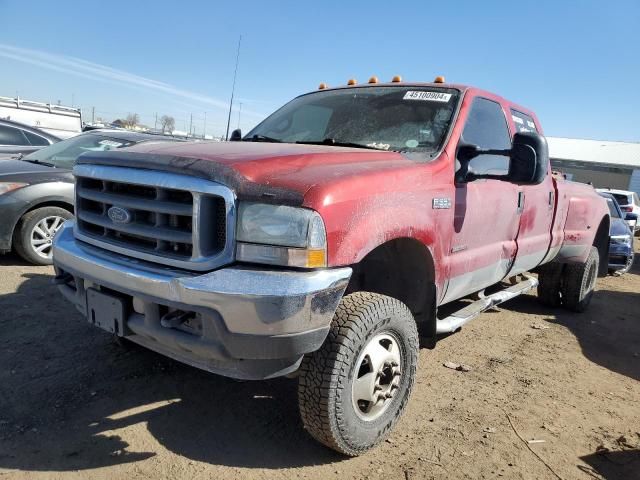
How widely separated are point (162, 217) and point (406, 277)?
155 cm

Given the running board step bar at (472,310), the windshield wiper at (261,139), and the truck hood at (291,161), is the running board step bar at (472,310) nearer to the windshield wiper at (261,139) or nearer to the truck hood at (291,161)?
the truck hood at (291,161)

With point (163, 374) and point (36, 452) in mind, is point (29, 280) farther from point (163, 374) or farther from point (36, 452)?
point (36, 452)

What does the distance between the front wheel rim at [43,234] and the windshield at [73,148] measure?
→ 0.86 metres

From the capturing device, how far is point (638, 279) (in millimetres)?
9961

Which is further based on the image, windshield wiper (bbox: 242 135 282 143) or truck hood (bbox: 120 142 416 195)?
windshield wiper (bbox: 242 135 282 143)

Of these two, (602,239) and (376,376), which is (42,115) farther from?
(376,376)

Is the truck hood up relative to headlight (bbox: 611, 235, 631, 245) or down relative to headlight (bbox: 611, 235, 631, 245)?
up

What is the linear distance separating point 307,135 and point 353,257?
1589 mm

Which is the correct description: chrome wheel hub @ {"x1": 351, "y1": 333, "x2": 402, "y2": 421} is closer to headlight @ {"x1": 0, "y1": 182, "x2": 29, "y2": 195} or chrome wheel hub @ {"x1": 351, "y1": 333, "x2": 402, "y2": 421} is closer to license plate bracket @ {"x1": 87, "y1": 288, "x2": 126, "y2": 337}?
license plate bracket @ {"x1": 87, "y1": 288, "x2": 126, "y2": 337}

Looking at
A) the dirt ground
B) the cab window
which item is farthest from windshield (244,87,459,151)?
the dirt ground

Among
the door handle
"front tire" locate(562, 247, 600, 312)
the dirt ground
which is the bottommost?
the dirt ground

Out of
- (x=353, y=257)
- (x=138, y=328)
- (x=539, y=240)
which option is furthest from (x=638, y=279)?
(x=138, y=328)

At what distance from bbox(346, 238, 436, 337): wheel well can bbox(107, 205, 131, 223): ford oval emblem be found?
1301 millimetres

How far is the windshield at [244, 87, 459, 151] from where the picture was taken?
3.36 m
